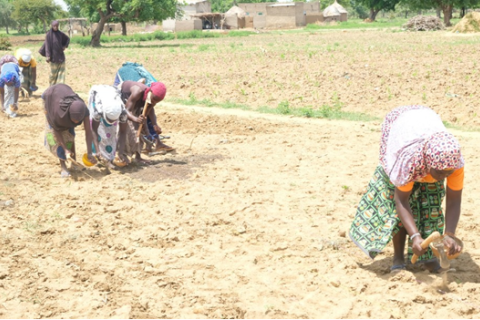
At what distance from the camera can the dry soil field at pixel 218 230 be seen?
3.99 m

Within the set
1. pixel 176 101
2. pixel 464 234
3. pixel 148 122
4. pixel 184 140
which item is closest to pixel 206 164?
pixel 148 122

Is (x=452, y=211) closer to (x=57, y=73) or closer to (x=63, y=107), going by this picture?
(x=63, y=107)

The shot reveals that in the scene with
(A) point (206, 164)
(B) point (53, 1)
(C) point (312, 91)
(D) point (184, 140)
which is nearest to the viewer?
(A) point (206, 164)

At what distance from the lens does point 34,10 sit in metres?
58.6

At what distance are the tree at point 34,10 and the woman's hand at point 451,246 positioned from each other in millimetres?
60082

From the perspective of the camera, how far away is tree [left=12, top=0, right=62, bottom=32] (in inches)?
2270

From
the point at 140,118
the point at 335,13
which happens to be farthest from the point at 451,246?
the point at 335,13

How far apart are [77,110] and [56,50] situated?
7198 mm

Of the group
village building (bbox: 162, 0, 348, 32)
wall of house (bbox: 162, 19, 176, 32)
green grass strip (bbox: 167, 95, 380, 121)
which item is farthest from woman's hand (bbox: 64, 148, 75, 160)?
wall of house (bbox: 162, 19, 176, 32)

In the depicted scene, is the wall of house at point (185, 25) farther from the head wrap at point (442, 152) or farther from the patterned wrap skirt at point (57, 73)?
the head wrap at point (442, 152)

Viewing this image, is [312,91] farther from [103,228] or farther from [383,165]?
[383,165]

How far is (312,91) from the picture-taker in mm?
13305

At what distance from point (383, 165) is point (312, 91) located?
9466 millimetres

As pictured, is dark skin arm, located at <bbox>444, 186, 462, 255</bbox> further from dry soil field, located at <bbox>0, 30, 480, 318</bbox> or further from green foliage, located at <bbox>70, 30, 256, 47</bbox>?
green foliage, located at <bbox>70, 30, 256, 47</bbox>
